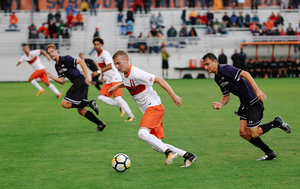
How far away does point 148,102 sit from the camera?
556 cm

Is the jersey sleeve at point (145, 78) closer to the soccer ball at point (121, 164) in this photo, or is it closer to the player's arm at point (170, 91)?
the player's arm at point (170, 91)

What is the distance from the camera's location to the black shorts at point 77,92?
26.8 feet

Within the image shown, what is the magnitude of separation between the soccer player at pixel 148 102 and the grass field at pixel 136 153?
27 cm

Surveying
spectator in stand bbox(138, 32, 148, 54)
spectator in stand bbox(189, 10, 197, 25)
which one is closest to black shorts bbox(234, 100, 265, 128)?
spectator in stand bbox(138, 32, 148, 54)

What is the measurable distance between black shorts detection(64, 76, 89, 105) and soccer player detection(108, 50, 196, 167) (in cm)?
286

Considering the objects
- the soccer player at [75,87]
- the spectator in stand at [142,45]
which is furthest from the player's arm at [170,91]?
the spectator in stand at [142,45]

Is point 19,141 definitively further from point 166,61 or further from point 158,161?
point 166,61

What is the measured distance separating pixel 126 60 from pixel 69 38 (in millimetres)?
24447

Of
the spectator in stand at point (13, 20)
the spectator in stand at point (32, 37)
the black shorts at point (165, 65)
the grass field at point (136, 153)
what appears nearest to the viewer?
the grass field at point (136, 153)

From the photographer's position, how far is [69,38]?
1136 inches

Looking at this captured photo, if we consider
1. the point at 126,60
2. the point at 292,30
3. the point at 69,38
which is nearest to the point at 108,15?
the point at 69,38

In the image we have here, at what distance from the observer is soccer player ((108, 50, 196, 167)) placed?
522 centimetres

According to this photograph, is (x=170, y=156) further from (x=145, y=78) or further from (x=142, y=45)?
(x=142, y=45)

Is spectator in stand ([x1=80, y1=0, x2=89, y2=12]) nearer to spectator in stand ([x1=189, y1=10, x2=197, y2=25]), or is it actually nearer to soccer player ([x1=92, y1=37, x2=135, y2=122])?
spectator in stand ([x1=189, y1=10, x2=197, y2=25])
